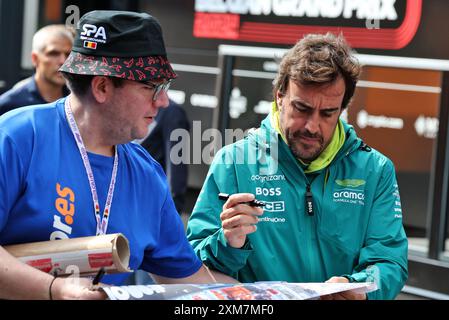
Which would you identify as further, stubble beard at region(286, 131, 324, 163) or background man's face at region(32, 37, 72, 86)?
background man's face at region(32, 37, 72, 86)

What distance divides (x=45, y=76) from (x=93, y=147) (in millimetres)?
3465

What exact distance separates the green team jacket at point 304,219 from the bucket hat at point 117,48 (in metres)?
0.69

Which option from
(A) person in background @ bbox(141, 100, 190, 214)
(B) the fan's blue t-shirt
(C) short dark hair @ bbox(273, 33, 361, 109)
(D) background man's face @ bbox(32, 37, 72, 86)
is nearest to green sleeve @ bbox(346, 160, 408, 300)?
(C) short dark hair @ bbox(273, 33, 361, 109)

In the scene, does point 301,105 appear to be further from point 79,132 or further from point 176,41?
point 176,41

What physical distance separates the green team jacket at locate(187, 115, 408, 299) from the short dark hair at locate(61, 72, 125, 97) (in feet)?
2.27

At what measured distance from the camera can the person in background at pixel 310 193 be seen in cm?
319

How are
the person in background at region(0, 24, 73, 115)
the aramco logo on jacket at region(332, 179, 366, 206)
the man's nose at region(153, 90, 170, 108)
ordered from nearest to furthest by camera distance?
the man's nose at region(153, 90, 170, 108) < the aramco logo on jacket at region(332, 179, 366, 206) < the person in background at region(0, 24, 73, 115)

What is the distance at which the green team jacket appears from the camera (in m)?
3.18

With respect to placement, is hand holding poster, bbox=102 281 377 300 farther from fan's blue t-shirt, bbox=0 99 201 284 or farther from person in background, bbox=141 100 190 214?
person in background, bbox=141 100 190 214

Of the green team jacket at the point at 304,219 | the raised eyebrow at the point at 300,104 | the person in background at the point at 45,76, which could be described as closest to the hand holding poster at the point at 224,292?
the green team jacket at the point at 304,219

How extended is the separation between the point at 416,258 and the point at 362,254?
4014 mm

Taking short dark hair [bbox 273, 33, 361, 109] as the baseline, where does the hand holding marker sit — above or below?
below

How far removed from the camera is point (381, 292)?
312cm
